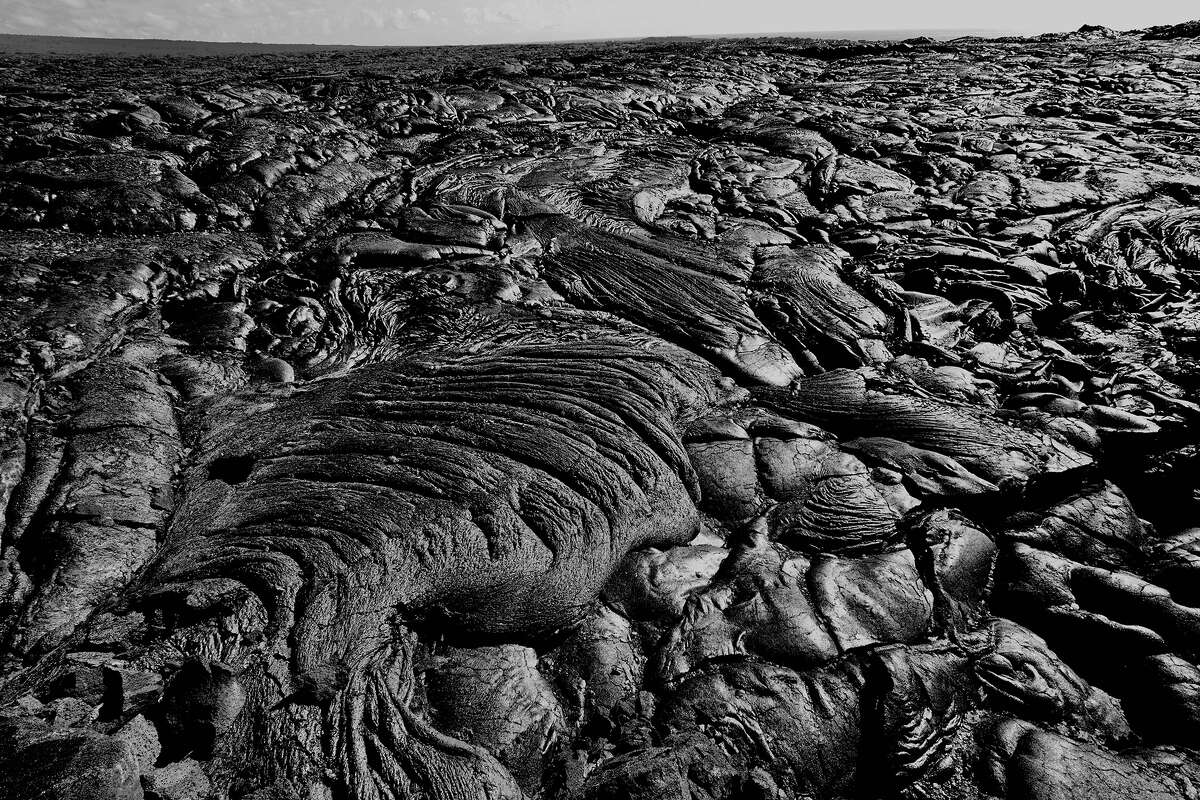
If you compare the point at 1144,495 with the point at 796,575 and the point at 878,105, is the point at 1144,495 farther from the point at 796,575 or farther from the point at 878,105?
the point at 878,105

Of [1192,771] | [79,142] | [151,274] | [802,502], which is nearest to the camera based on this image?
[1192,771]

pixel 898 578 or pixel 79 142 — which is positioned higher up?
pixel 79 142

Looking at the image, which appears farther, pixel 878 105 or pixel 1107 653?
pixel 878 105

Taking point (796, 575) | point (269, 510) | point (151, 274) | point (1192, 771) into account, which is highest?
point (151, 274)

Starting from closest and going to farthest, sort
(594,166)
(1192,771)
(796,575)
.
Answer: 1. (1192,771)
2. (796,575)
3. (594,166)

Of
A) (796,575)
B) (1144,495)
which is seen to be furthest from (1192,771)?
(1144,495)

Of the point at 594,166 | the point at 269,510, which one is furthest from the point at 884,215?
the point at 269,510

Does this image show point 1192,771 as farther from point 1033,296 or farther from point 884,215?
point 884,215
